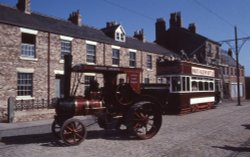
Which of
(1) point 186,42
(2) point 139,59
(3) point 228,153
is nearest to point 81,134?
(3) point 228,153

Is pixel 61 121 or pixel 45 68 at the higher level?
pixel 45 68

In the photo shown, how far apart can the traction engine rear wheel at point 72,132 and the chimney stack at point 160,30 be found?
127ft

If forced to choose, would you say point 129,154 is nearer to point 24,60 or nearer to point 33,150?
point 33,150

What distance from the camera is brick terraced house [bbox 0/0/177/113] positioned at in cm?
1912

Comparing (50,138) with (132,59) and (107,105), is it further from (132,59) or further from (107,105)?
(132,59)

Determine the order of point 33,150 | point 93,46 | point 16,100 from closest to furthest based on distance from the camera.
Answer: point 33,150
point 16,100
point 93,46

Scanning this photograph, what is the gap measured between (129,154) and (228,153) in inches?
102

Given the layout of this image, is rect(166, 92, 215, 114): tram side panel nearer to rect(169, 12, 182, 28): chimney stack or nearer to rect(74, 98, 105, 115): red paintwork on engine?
rect(74, 98, 105, 115): red paintwork on engine

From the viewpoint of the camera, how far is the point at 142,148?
8859 mm

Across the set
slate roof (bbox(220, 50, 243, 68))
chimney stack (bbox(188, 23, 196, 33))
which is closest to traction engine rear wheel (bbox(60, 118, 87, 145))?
chimney stack (bbox(188, 23, 196, 33))

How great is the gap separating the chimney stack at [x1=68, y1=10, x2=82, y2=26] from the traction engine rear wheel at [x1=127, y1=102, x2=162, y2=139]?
18611 mm

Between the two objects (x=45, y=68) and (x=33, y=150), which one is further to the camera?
(x=45, y=68)

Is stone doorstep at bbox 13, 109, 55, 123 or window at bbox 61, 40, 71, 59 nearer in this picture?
stone doorstep at bbox 13, 109, 55, 123

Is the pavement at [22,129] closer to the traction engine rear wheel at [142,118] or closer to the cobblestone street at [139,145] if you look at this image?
the cobblestone street at [139,145]
